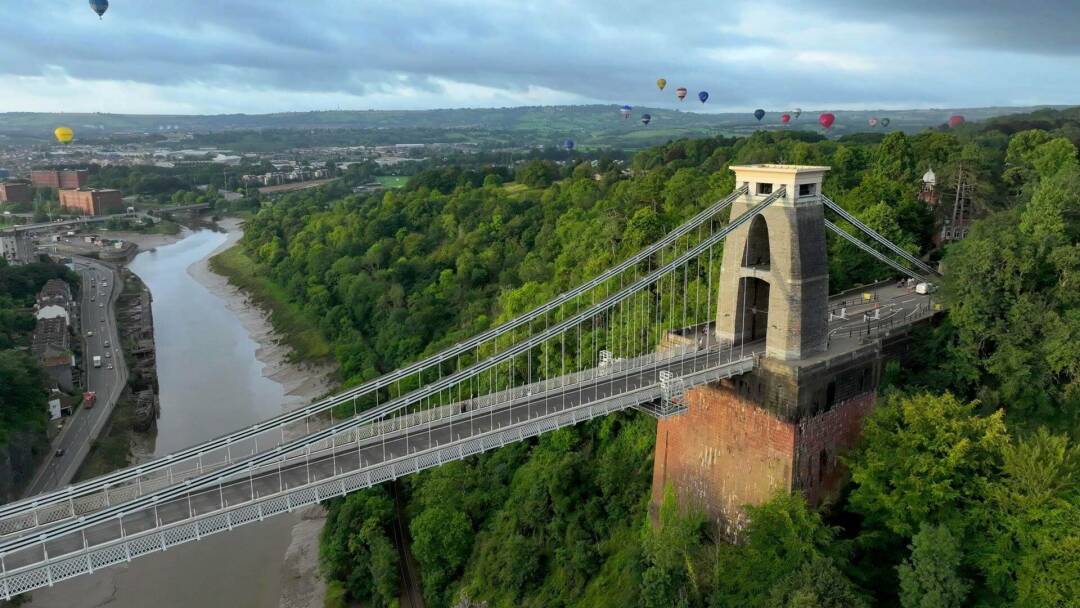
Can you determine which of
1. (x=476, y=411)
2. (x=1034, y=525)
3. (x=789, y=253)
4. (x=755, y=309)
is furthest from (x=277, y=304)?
(x=1034, y=525)

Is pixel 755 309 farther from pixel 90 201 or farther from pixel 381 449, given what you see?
pixel 90 201

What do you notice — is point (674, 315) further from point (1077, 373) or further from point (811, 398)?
point (1077, 373)

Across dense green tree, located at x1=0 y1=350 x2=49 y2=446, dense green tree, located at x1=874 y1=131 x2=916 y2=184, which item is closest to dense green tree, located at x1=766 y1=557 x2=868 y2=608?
dense green tree, located at x1=874 y1=131 x2=916 y2=184

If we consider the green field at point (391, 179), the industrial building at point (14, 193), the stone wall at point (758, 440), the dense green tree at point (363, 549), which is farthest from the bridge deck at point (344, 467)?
the industrial building at point (14, 193)

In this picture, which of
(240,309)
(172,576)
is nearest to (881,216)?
(172,576)

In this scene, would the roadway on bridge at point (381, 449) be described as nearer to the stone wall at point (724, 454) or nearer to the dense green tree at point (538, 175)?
the stone wall at point (724, 454)

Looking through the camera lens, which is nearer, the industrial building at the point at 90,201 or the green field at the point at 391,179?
the industrial building at the point at 90,201
